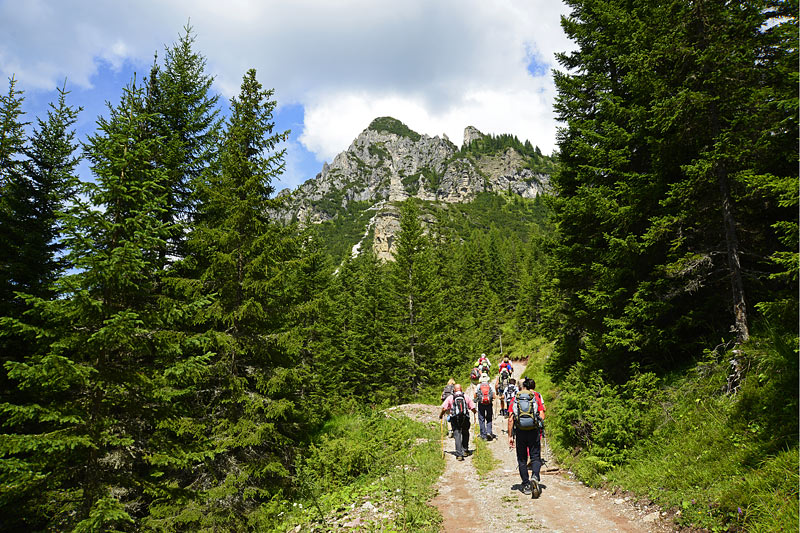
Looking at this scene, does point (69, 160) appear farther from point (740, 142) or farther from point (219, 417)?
point (740, 142)

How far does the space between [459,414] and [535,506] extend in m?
4.35

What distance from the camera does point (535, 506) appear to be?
7098 millimetres

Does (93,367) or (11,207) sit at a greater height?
(11,207)

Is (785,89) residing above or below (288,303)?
above

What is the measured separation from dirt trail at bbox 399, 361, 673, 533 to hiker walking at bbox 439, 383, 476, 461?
1194mm

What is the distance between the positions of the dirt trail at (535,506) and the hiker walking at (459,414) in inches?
47.0

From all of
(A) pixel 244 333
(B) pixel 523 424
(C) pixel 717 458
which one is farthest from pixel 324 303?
(C) pixel 717 458

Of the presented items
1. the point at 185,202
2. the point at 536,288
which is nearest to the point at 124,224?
the point at 185,202

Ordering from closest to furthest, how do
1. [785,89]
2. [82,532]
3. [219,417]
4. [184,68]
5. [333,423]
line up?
[785,89]
[82,532]
[219,417]
[184,68]
[333,423]

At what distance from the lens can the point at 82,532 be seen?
6.61 meters

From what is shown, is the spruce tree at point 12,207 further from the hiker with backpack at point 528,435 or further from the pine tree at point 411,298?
the pine tree at point 411,298

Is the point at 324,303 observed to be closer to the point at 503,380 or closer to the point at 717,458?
the point at 717,458

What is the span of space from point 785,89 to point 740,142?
1.73 metres

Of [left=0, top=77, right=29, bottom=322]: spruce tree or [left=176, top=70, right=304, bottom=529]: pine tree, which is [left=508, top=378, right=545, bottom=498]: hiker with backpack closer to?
[left=176, top=70, right=304, bottom=529]: pine tree
